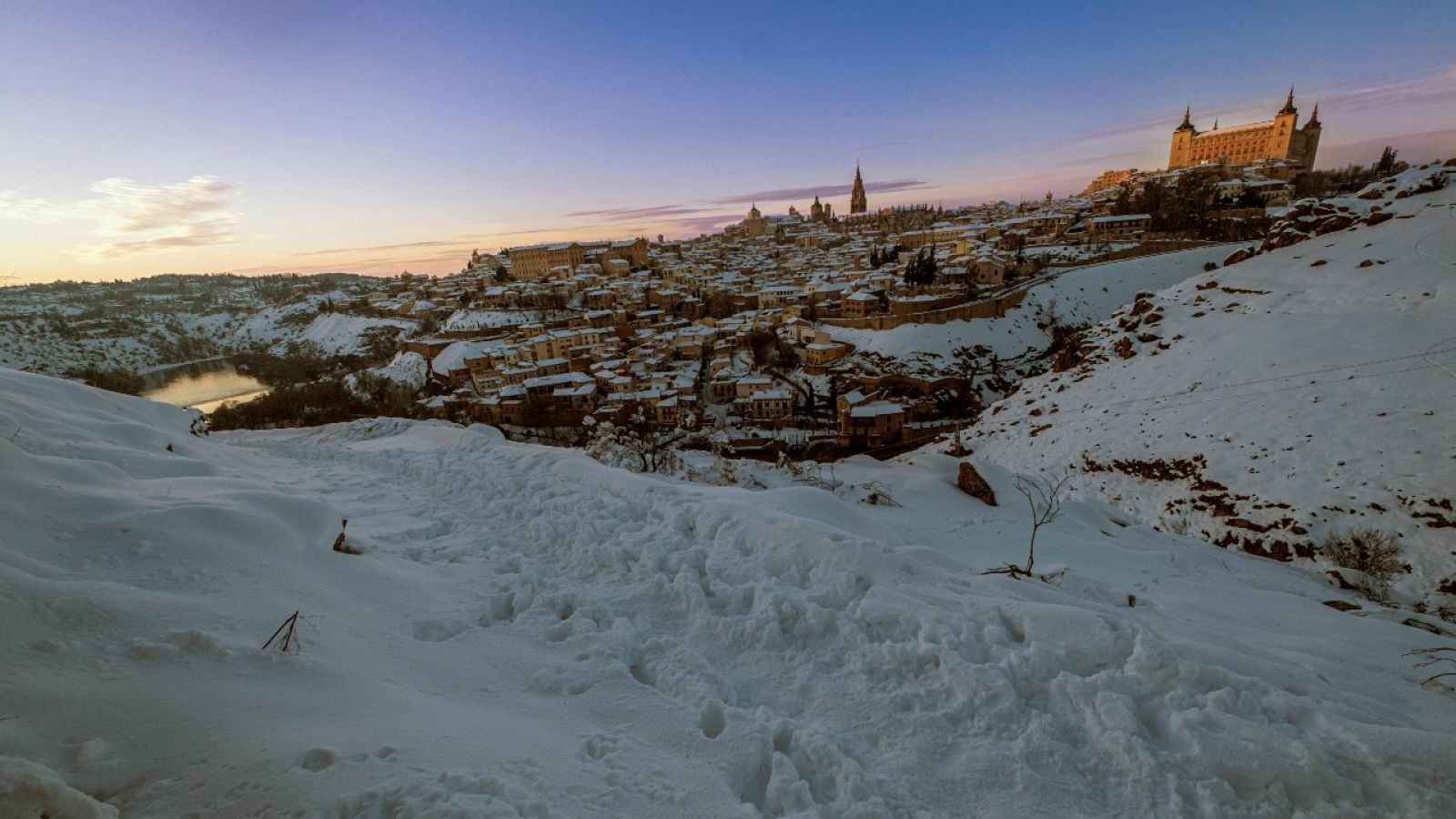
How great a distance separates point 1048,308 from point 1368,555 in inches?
1514

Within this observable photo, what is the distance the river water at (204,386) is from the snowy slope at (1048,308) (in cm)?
5324

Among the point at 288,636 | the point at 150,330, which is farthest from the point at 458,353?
the point at 150,330

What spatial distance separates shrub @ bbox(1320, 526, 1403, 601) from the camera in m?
9.40

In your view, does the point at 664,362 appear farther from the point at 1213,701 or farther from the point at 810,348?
the point at 1213,701

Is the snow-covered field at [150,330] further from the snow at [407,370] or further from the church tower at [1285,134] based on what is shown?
the church tower at [1285,134]

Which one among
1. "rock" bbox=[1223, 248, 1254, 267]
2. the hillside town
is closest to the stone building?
the hillside town

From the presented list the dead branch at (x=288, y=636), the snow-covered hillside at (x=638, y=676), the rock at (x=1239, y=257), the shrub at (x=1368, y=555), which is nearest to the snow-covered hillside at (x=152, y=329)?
the snow-covered hillside at (x=638, y=676)

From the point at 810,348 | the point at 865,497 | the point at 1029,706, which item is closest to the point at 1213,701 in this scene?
the point at 1029,706

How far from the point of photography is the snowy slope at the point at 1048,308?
40688mm

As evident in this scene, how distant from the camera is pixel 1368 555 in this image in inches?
417

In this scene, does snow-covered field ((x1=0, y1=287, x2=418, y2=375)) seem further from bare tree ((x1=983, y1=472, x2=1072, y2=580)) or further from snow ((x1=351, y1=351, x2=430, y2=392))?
bare tree ((x1=983, y1=472, x2=1072, y2=580))

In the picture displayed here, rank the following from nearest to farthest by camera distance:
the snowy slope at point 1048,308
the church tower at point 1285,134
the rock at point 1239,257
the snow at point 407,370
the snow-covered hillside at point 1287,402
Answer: the snow-covered hillside at point 1287,402, the rock at point 1239,257, the snowy slope at point 1048,308, the snow at point 407,370, the church tower at point 1285,134

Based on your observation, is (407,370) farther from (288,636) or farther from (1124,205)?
(1124,205)

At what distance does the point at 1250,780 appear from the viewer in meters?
2.98
